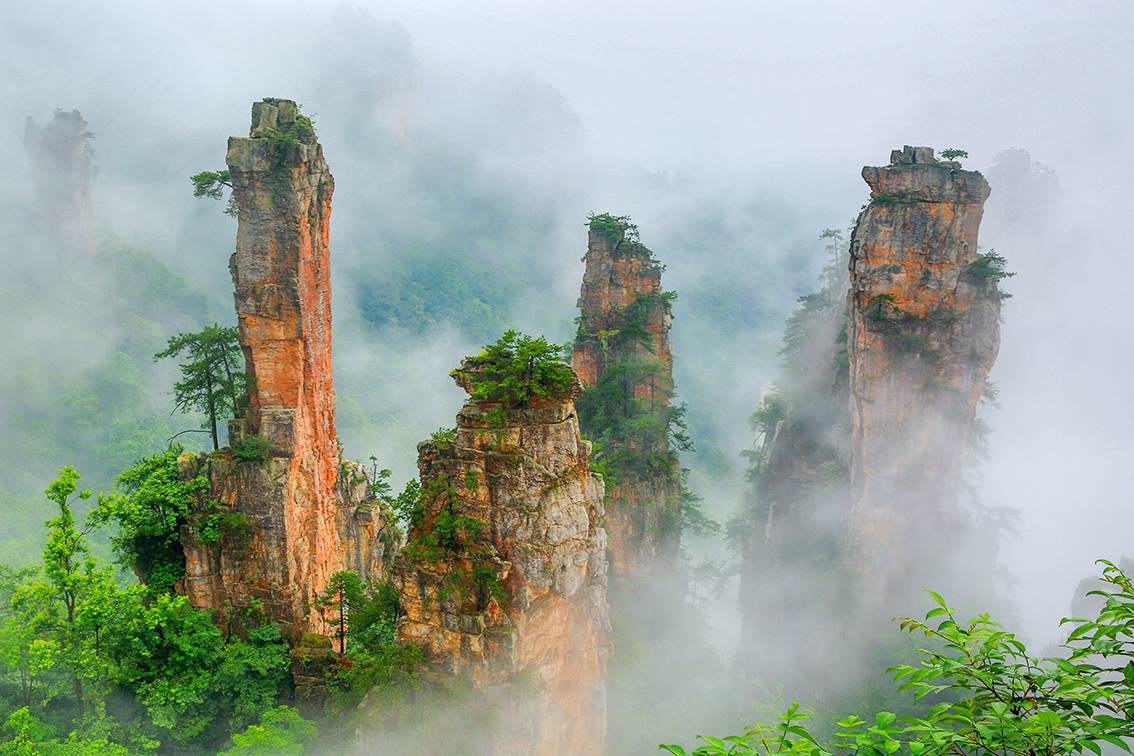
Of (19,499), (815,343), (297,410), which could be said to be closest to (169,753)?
(297,410)

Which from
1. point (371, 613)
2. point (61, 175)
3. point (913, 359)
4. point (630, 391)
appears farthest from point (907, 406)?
point (61, 175)

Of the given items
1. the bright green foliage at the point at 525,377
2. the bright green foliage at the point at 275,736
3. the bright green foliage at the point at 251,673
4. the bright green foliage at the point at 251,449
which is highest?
the bright green foliage at the point at 525,377

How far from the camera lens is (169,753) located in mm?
18750

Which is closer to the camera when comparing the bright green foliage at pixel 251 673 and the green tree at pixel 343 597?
the bright green foliage at pixel 251 673

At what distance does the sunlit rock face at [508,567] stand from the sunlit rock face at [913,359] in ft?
59.5

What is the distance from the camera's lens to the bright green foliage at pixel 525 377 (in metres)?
16.3

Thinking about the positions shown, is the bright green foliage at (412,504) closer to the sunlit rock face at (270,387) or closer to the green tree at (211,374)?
the sunlit rock face at (270,387)

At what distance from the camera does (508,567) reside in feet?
51.0

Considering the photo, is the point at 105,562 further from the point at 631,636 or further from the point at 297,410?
the point at 631,636

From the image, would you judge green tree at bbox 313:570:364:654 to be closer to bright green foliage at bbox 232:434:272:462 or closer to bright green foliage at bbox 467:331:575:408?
bright green foliage at bbox 232:434:272:462

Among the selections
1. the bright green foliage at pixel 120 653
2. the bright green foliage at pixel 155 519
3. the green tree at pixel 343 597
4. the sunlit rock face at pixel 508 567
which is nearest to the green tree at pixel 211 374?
the bright green foliage at pixel 155 519

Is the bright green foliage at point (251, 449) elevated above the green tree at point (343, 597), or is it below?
above

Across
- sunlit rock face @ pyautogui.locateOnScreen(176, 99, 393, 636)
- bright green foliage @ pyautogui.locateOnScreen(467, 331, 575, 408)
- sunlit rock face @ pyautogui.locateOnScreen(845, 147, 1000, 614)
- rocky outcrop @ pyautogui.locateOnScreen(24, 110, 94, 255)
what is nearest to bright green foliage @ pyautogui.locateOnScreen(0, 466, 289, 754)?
sunlit rock face @ pyautogui.locateOnScreen(176, 99, 393, 636)

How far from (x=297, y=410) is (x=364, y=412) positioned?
48.0m
